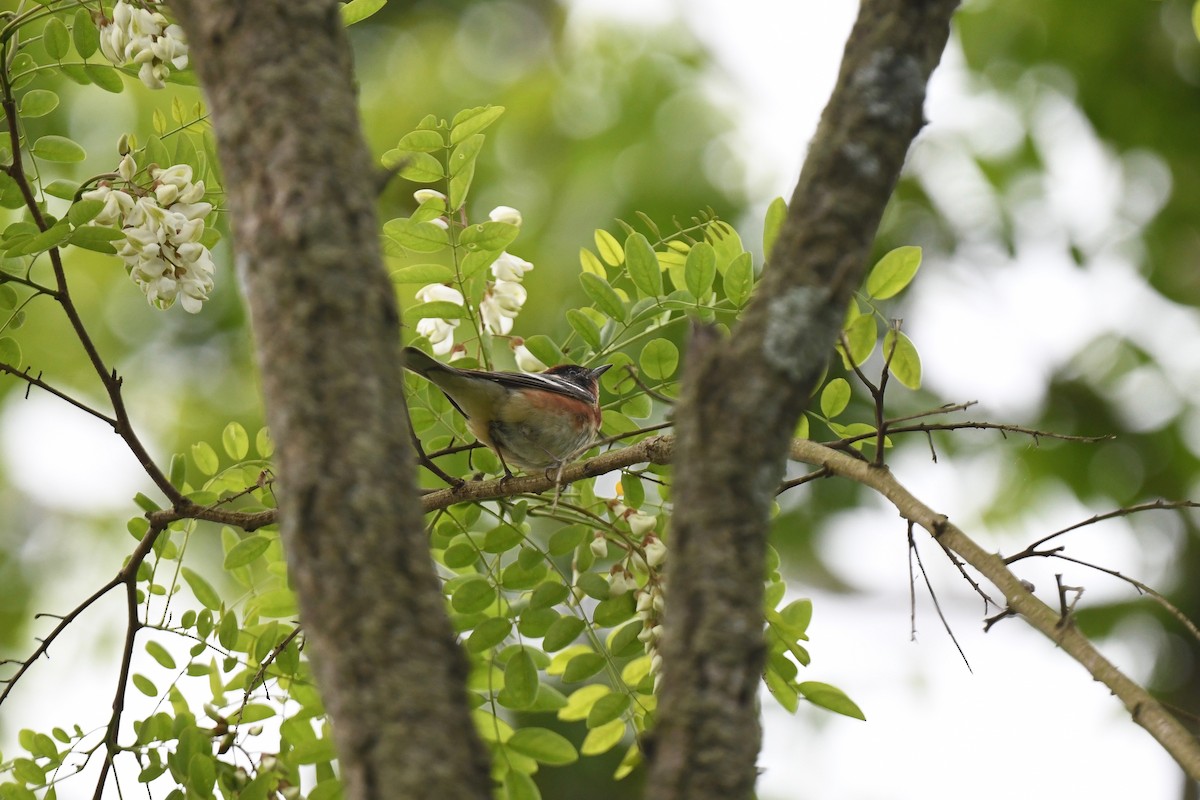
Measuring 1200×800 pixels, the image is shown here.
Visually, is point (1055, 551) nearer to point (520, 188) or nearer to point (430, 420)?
point (430, 420)

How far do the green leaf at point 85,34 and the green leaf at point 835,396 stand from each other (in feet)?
6.33

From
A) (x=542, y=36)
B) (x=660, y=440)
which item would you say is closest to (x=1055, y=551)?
(x=660, y=440)

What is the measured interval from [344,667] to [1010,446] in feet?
23.3

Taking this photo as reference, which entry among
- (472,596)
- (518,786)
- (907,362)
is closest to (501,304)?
(472,596)

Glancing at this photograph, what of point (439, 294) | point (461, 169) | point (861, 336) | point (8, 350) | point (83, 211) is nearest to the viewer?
point (861, 336)

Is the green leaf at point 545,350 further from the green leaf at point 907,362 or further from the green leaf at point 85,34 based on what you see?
the green leaf at point 85,34

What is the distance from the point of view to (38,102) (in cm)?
256

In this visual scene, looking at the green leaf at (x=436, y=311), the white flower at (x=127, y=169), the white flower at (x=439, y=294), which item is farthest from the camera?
the white flower at (x=439, y=294)

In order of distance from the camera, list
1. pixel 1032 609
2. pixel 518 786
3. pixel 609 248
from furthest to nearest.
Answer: pixel 609 248
pixel 518 786
pixel 1032 609

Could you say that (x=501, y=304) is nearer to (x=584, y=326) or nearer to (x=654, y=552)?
(x=584, y=326)

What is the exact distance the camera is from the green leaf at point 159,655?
2.80 meters

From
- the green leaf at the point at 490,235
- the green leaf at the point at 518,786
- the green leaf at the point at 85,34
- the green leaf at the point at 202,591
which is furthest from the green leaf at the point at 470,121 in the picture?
the green leaf at the point at 518,786

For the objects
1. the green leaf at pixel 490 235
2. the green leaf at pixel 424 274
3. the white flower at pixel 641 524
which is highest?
the green leaf at pixel 424 274

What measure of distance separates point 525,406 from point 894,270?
161 cm
